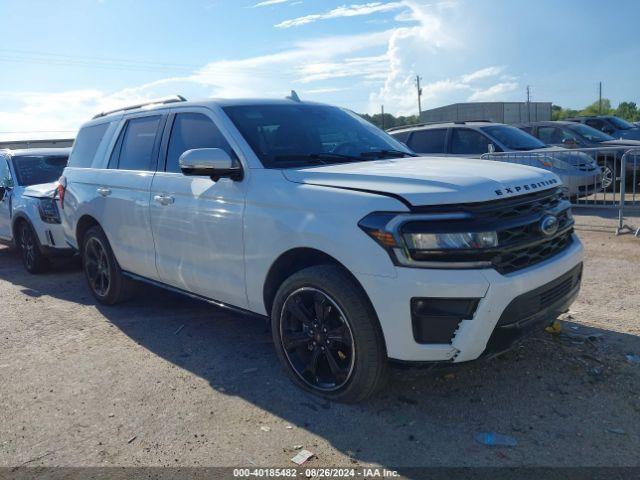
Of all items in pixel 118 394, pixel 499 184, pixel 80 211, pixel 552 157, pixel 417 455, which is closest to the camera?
pixel 417 455

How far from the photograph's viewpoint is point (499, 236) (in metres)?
3.19

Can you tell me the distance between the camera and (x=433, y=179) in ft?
11.0

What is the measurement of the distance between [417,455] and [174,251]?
8.41ft

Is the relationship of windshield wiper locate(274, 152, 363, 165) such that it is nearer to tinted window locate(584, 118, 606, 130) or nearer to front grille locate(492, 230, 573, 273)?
front grille locate(492, 230, 573, 273)

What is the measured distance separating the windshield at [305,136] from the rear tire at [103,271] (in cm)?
222

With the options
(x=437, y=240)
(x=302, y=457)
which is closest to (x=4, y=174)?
(x=302, y=457)

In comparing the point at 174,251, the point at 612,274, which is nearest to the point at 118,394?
the point at 174,251

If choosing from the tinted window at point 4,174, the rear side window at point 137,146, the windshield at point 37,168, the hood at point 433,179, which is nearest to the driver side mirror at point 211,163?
the hood at point 433,179

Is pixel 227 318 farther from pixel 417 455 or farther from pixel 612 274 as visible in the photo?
pixel 612 274

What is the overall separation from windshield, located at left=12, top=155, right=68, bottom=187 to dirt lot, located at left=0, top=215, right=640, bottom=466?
13.0 ft

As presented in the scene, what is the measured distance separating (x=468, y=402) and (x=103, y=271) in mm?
3979

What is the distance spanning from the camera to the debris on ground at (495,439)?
3121mm

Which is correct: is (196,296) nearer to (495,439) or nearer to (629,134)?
(495,439)

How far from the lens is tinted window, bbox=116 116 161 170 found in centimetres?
516
